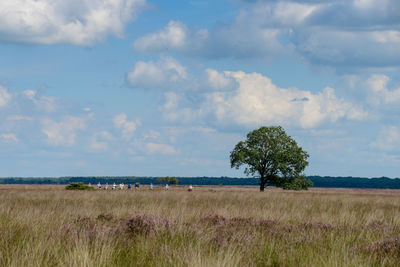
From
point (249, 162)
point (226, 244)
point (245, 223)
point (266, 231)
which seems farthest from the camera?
point (249, 162)

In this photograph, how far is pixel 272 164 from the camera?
55.5 m

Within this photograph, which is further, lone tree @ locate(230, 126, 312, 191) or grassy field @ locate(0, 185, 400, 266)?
lone tree @ locate(230, 126, 312, 191)

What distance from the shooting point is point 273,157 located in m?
54.2

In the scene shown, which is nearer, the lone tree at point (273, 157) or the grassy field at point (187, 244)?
the grassy field at point (187, 244)

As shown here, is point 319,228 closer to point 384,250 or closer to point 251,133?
point 384,250

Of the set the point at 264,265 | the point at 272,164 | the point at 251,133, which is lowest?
the point at 264,265

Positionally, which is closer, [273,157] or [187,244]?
[187,244]

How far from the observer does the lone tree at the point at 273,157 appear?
5450cm

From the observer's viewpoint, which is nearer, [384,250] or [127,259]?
[127,259]

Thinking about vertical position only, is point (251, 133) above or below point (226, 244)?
above

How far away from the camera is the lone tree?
54.5 metres

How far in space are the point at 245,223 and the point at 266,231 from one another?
1184 millimetres

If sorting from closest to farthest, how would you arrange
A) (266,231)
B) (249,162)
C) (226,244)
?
(226,244), (266,231), (249,162)

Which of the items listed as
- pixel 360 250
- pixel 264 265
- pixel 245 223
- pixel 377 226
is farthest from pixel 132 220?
pixel 377 226
